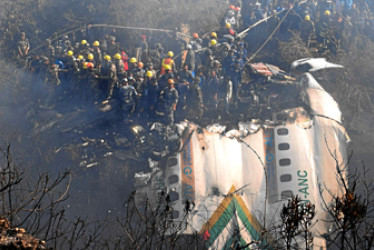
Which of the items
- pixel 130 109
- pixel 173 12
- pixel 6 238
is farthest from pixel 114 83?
pixel 6 238

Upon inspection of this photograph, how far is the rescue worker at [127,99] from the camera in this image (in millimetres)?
16516

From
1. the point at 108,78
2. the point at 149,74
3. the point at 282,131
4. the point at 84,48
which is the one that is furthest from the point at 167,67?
the point at 282,131

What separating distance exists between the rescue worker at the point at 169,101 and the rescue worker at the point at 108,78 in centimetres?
160

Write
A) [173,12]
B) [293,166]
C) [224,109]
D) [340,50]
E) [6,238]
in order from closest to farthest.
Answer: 1. [6,238]
2. [293,166]
3. [224,109]
4. [340,50]
5. [173,12]

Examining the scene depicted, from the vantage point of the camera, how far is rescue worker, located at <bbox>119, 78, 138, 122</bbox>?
54.2ft

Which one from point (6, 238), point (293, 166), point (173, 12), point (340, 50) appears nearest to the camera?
point (6, 238)

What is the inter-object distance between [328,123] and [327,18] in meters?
5.33

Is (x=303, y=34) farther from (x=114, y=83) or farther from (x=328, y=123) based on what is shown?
(x=114, y=83)

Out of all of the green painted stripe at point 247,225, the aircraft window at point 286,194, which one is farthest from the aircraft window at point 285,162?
the green painted stripe at point 247,225

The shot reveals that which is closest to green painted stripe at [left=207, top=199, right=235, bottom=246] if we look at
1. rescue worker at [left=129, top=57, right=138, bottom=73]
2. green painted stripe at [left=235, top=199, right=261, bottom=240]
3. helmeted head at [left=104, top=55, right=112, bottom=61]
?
green painted stripe at [left=235, top=199, right=261, bottom=240]

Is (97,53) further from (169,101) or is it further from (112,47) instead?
(169,101)

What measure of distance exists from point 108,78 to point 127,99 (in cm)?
118

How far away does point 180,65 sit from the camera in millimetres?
18719

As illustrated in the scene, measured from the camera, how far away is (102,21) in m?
20.7
